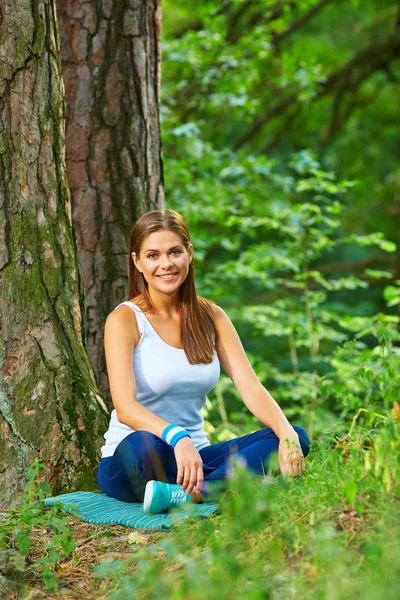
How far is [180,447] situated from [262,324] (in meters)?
→ 4.45

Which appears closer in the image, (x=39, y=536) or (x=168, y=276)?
(x=39, y=536)

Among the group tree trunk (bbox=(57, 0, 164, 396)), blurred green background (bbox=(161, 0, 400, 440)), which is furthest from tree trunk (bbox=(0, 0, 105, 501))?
blurred green background (bbox=(161, 0, 400, 440))

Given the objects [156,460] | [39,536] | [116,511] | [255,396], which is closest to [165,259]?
[255,396]

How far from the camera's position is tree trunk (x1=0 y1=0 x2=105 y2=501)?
356cm

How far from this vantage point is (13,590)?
8.74 feet

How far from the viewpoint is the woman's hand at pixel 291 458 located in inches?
133

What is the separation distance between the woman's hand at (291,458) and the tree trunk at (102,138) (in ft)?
4.75

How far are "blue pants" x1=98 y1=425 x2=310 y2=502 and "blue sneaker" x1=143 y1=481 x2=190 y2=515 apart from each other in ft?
0.34

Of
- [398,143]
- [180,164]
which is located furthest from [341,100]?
[180,164]

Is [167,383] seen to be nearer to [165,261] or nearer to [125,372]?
[125,372]

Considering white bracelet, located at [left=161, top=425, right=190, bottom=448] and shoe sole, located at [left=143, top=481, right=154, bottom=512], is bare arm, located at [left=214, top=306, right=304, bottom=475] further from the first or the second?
shoe sole, located at [left=143, top=481, right=154, bottom=512]

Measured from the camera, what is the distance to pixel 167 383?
361 cm

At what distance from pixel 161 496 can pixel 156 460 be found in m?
0.16

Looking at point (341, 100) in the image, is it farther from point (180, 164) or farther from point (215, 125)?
point (180, 164)
